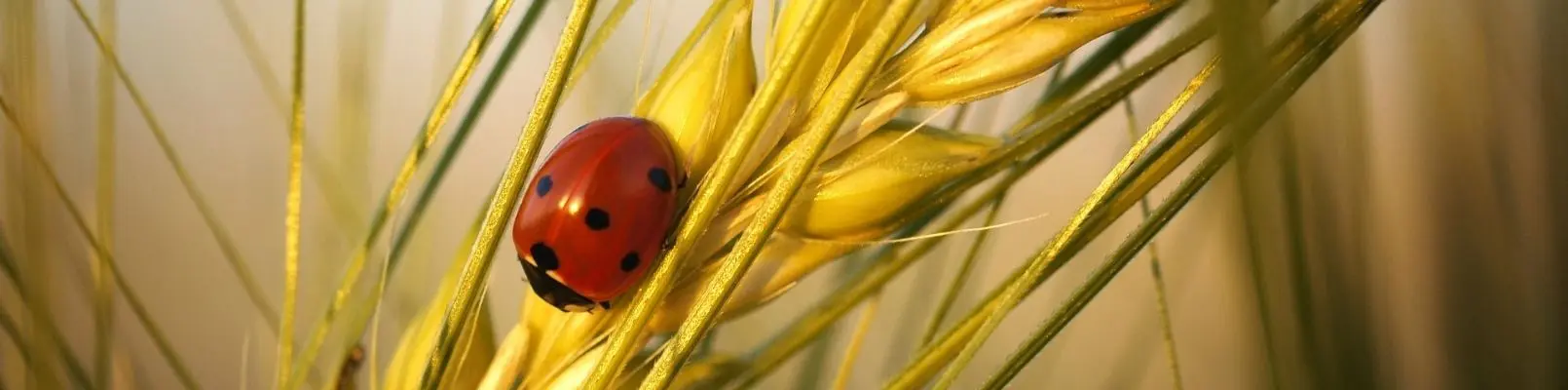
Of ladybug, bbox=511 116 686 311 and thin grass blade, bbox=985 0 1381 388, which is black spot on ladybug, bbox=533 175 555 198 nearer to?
ladybug, bbox=511 116 686 311

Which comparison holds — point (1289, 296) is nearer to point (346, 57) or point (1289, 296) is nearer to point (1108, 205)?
point (1108, 205)

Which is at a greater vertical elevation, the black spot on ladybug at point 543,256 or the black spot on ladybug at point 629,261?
the black spot on ladybug at point 629,261

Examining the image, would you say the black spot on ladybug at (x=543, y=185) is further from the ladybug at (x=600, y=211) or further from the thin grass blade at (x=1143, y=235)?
the thin grass blade at (x=1143, y=235)

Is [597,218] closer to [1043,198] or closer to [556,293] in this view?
[556,293]

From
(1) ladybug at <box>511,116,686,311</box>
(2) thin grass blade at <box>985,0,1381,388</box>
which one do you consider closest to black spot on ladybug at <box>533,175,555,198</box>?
(1) ladybug at <box>511,116,686,311</box>

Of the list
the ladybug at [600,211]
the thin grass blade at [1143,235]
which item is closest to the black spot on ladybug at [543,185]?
the ladybug at [600,211]

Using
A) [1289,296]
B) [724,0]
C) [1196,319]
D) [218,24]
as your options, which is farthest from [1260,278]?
[218,24]

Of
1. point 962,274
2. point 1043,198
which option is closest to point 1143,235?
point 962,274
